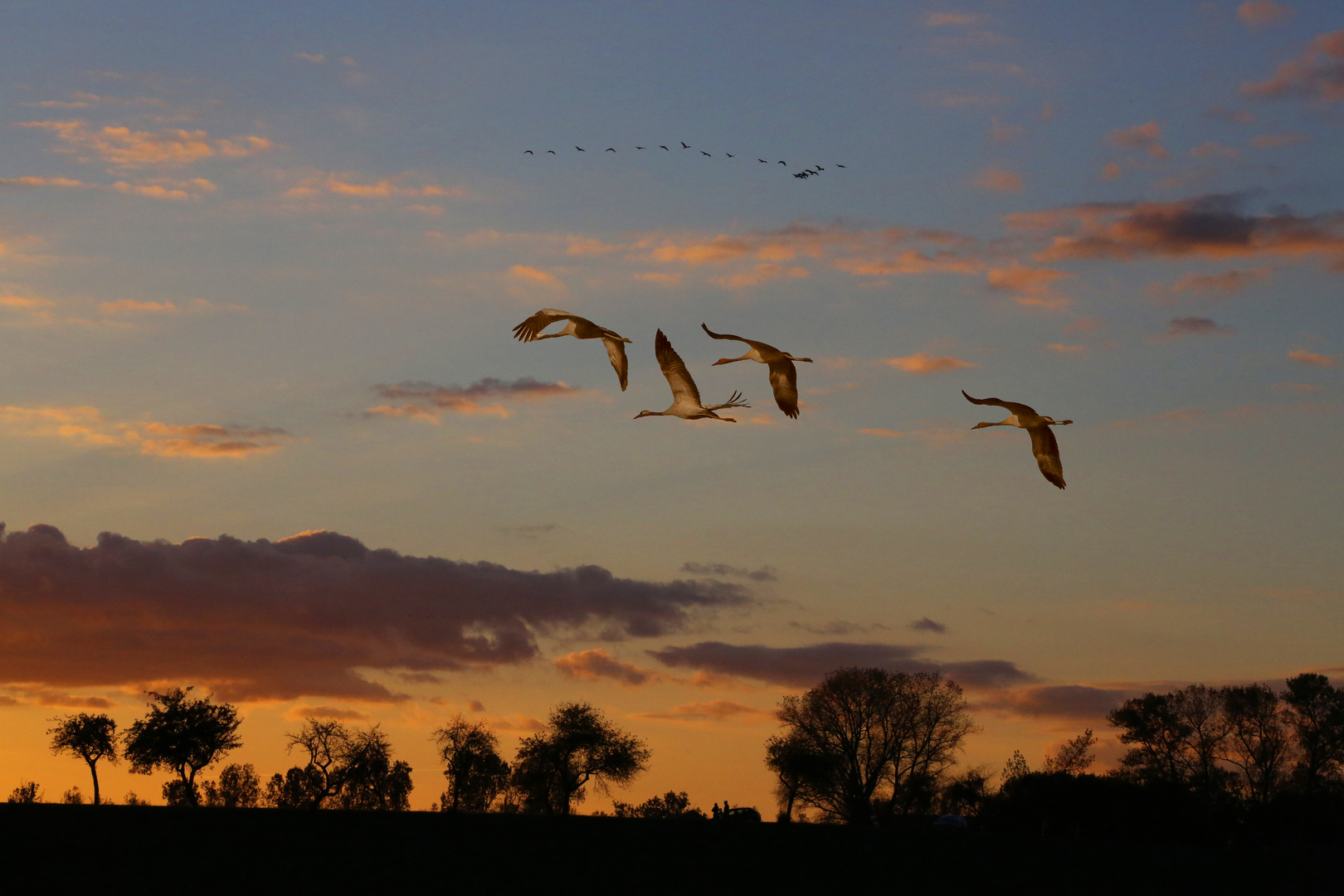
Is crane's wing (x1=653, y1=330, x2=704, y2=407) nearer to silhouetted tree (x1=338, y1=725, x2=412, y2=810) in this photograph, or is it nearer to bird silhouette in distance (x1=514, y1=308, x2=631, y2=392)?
bird silhouette in distance (x1=514, y1=308, x2=631, y2=392)

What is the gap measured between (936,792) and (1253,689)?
26688 mm

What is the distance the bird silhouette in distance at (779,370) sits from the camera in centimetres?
2352

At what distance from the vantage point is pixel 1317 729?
112375 millimetres

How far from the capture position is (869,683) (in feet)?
384

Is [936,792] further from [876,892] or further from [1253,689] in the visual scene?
[876,892]

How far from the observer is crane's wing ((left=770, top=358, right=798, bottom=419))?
77.8 feet

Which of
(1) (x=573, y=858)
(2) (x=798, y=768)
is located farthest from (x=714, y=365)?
(2) (x=798, y=768)

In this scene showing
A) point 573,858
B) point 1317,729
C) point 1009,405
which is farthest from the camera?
point 1317,729

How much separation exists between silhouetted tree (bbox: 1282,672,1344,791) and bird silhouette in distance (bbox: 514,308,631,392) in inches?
3888

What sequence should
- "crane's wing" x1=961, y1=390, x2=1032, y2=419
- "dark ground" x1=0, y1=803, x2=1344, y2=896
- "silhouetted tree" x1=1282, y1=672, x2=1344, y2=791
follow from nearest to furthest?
"crane's wing" x1=961, y1=390, x2=1032, y2=419
"dark ground" x1=0, y1=803, x2=1344, y2=896
"silhouetted tree" x1=1282, y1=672, x2=1344, y2=791

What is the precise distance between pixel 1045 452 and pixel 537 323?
369 inches

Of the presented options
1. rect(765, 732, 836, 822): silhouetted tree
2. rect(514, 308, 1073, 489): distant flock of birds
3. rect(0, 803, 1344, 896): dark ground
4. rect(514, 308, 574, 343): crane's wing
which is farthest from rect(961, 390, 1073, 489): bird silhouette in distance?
rect(765, 732, 836, 822): silhouetted tree

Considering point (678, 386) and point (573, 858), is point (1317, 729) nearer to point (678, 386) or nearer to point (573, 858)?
point (573, 858)

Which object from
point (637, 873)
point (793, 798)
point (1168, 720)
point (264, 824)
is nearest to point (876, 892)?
point (637, 873)
